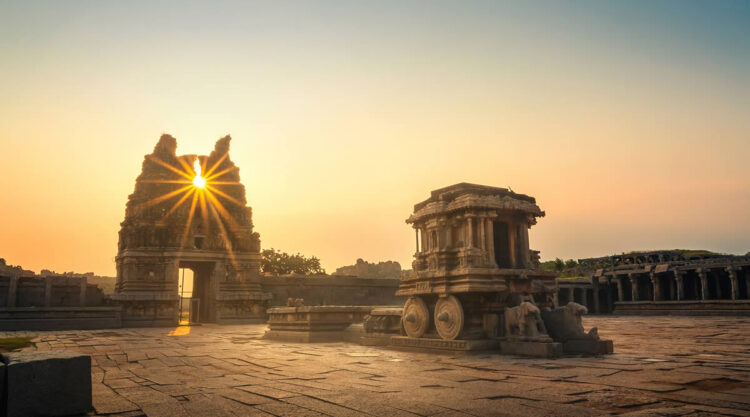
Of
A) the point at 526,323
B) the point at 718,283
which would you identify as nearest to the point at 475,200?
the point at 526,323

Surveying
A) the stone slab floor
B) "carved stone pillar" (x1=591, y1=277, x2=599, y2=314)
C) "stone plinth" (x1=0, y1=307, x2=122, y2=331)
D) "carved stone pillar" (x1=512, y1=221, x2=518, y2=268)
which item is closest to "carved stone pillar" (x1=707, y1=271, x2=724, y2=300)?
"carved stone pillar" (x1=591, y1=277, x2=599, y2=314)

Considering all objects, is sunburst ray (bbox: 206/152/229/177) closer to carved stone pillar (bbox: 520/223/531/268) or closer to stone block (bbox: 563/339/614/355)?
carved stone pillar (bbox: 520/223/531/268)

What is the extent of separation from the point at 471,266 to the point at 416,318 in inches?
73.4

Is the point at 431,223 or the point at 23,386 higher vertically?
the point at 431,223

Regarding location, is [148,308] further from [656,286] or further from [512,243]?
[656,286]

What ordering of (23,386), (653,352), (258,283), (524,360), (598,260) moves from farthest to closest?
1. (598,260)
2. (258,283)
3. (653,352)
4. (524,360)
5. (23,386)

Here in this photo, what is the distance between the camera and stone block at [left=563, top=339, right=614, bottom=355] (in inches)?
388

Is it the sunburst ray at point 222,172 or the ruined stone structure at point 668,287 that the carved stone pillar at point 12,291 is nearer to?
the sunburst ray at point 222,172

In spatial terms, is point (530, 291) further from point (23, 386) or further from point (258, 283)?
point (258, 283)

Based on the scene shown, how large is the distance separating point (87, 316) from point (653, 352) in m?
22.1

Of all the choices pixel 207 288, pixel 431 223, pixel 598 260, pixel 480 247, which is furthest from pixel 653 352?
pixel 598 260

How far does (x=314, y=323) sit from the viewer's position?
Result: 49.5 ft

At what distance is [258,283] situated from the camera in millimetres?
27844

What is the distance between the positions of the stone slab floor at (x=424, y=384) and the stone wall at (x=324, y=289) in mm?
17955
